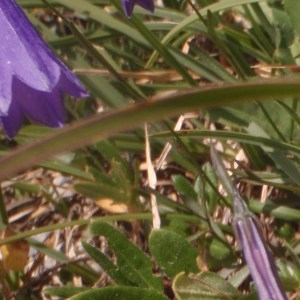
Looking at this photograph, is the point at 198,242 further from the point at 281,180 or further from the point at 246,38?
the point at 246,38

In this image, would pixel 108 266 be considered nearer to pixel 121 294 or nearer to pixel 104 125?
pixel 121 294

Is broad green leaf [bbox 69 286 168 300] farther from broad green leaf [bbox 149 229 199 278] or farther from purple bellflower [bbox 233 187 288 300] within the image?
purple bellflower [bbox 233 187 288 300]

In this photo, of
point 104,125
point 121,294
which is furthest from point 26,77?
point 104,125

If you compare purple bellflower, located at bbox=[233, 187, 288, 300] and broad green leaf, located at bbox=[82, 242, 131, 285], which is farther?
broad green leaf, located at bbox=[82, 242, 131, 285]

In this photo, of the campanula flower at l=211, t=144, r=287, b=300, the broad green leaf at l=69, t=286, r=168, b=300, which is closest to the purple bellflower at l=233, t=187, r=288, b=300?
the campanula flower at l=211, t=144, r=287, b=300

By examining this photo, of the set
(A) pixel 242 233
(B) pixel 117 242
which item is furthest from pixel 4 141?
(A) pixel 242 233

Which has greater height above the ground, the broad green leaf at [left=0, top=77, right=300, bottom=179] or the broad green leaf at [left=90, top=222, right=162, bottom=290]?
the broad green leaf at [left=0, top=77, right=300, bottom=179]
